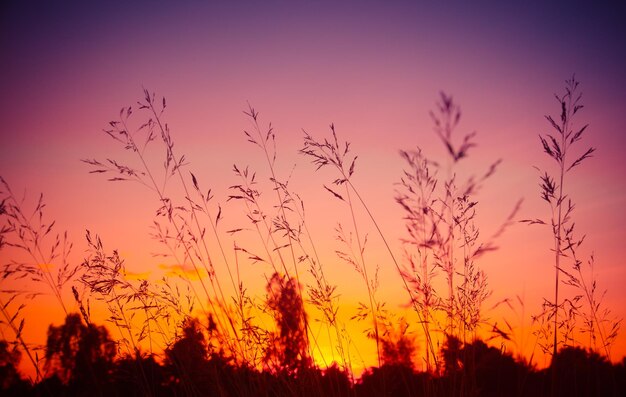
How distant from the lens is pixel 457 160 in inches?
89.4

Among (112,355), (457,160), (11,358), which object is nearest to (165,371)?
(112,355)

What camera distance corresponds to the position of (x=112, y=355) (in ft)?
12.9

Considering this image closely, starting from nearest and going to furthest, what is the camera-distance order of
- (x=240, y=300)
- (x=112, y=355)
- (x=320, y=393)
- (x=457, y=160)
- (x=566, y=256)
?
(x=457, y=160), (x=320, y=393), (x=566, y=256), (x=240, y=300), (x=112, y=355)

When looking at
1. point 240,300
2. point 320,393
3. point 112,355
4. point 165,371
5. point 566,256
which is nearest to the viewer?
point 320,393

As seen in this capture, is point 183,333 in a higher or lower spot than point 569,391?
higher

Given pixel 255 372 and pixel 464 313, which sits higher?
pixel 464 313

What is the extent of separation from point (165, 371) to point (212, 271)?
168 centimetres

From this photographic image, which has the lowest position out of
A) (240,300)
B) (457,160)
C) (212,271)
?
(240,300)

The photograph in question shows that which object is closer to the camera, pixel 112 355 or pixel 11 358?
pixel 11 358

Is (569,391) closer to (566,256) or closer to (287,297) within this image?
(566,256)

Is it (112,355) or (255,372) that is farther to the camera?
(112,355)

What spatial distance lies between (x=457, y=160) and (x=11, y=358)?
11.8 feet

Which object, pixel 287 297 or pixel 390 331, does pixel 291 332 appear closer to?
pixel 287 297

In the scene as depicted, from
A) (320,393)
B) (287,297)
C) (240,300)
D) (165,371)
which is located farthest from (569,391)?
(165,371)
